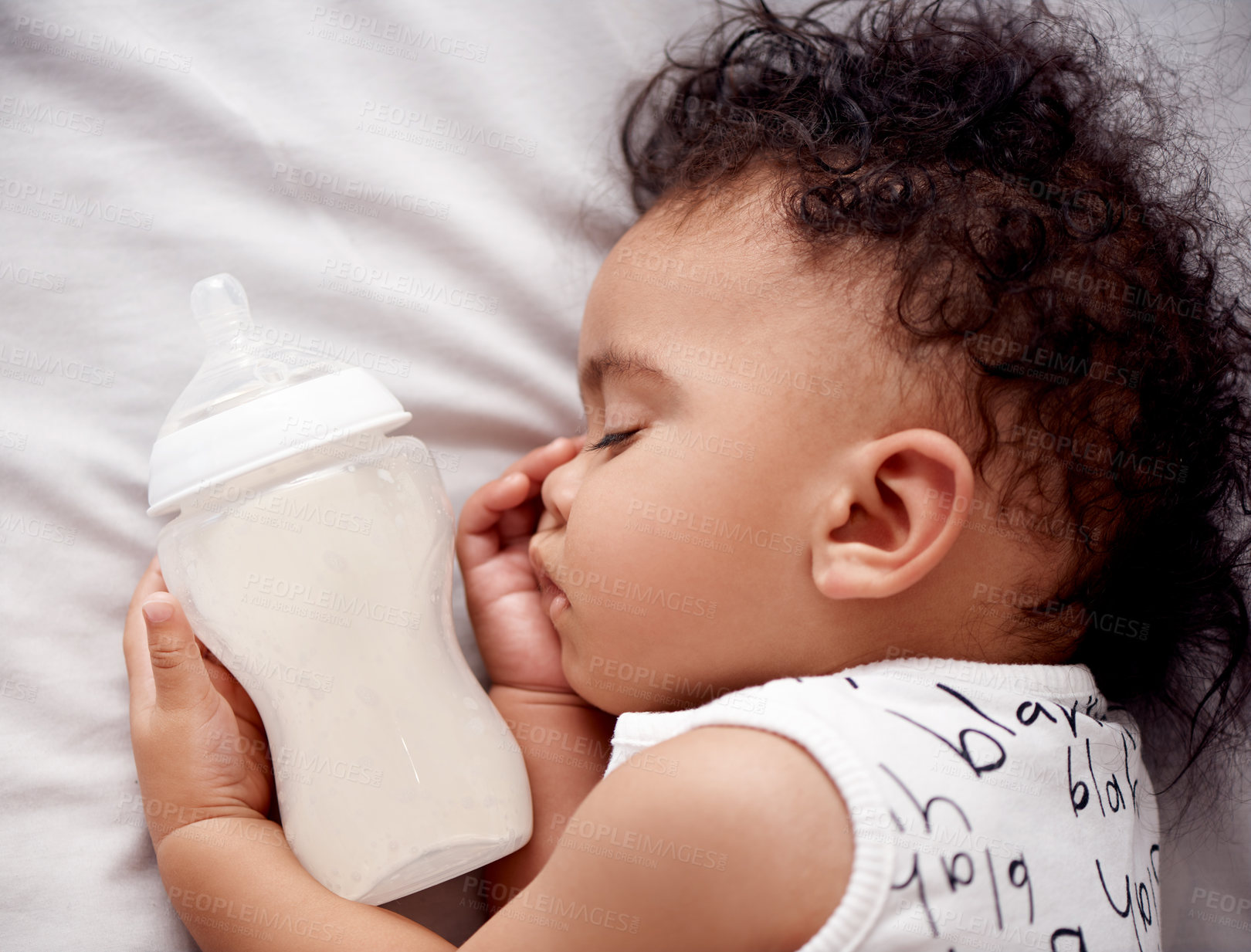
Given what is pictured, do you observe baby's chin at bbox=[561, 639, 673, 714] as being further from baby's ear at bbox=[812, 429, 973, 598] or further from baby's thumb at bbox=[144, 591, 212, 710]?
baby's thumb at bbox=[144, 591, 212, 710]

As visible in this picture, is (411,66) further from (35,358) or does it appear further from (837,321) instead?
(837,321)

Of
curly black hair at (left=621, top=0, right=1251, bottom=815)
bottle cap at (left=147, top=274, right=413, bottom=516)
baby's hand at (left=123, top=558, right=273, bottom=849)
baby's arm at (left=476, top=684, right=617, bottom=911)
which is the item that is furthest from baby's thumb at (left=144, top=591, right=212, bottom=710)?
curly black hair at (left=621, top=0, right=1251, bottom=815)

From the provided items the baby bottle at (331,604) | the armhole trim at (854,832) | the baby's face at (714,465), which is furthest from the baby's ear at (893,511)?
the baby bottle at (331,604)

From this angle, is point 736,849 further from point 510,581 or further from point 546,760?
point 510,581

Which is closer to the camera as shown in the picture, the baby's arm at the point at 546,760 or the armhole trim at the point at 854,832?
the armhole trim at the point at 854,832

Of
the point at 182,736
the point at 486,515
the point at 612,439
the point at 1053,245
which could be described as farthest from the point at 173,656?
the point at 1053,245

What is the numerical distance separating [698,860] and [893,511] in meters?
0.37

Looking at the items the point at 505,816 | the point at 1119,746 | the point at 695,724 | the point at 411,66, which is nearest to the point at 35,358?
the point at 411,66

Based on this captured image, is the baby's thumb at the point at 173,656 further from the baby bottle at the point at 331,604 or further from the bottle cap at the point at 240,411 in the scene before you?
the bottle cap at the point at 240,411

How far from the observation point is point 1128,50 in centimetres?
122

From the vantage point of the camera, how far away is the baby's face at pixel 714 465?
886 millimetres

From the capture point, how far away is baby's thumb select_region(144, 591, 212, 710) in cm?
94

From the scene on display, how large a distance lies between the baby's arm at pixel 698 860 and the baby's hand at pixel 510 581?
0.31m

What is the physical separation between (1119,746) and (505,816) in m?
0.68
